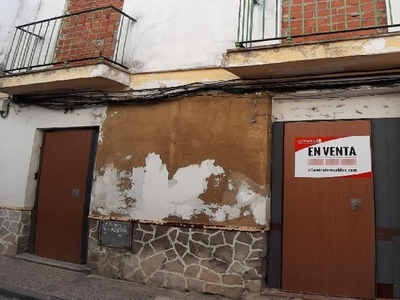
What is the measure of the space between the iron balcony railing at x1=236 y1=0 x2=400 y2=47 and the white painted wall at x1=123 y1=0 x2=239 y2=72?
28 centimetres

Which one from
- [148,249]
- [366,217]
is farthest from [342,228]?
[148,249]

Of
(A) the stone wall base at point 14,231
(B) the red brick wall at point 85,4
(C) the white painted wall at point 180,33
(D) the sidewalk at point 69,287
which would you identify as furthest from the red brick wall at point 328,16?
(A) the stone wall base at point 14,231

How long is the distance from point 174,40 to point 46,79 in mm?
2378

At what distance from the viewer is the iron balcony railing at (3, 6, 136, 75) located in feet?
19.8

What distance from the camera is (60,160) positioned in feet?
20.3

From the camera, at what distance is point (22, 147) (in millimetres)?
6469

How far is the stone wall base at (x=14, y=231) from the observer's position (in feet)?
20.1

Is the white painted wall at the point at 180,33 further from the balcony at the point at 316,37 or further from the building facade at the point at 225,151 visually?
the balcony at the point at 316,37

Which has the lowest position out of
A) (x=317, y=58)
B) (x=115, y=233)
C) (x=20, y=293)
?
(x=20, y=293)

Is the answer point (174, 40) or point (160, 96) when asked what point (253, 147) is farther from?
point (174, 40)

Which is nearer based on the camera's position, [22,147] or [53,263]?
[53,263]

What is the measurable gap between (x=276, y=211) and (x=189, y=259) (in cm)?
146

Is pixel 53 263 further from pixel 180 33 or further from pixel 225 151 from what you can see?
pixel 180 33

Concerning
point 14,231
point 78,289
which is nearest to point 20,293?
point 78,289
